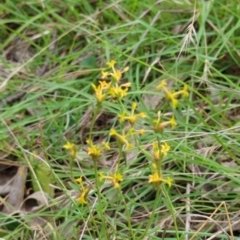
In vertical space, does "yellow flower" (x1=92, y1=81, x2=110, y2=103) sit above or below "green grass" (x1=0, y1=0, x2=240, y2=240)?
above

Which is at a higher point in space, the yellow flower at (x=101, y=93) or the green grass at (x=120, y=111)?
the yellow flower at (x=101, y=93)

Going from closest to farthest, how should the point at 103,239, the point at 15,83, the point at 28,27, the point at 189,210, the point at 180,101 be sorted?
the point at 103,239 < the point at 189,210 < the point at 180,101 < the point at 15,83 < the point at 28,27

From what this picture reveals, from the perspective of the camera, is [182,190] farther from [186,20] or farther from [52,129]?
[186,20]

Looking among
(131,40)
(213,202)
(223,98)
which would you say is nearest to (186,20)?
(131,40)

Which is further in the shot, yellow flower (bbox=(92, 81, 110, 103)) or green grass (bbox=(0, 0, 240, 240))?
green grass (bbox=(0, 0, 240, 240))

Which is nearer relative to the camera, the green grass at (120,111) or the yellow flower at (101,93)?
the yellow flower at (101,93)

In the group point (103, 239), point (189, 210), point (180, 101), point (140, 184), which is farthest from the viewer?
point (180, 101)

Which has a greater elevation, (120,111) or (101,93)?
(101,93)

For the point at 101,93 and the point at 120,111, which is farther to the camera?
the point at 120,111
